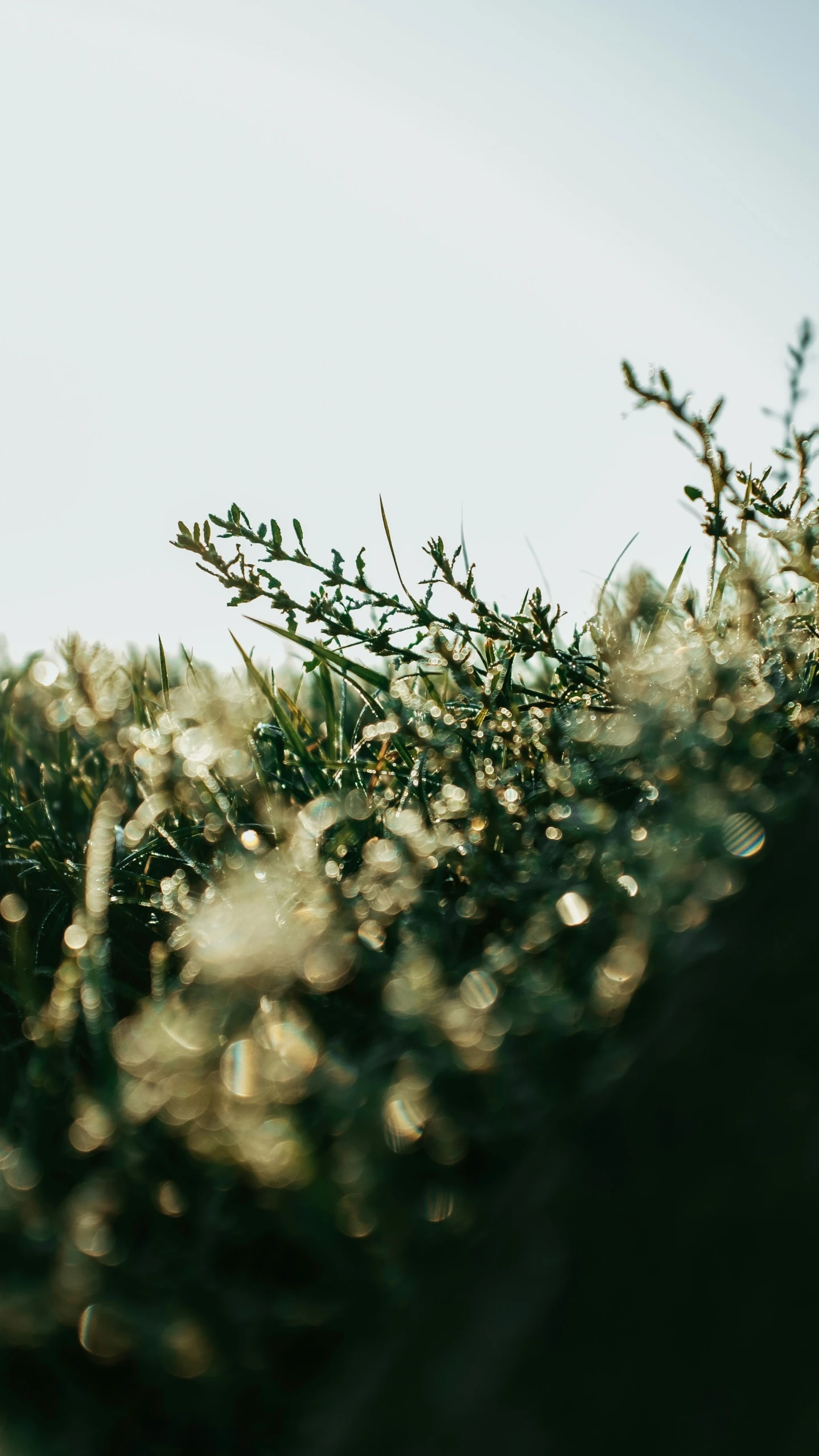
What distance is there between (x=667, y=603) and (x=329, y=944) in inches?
41.0

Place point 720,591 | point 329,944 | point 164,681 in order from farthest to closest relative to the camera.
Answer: point 164,681 → point 720,591 → point 329,944

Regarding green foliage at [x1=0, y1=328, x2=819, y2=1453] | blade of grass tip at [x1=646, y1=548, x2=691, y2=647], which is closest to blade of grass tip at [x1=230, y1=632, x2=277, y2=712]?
green foliage at [x1=0, y1=328, x2=819, y2=1453]

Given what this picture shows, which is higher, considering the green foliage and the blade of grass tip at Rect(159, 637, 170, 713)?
the blade of grass tip at Rect(159, 637, 170, 713)

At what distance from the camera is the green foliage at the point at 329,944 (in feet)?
2.47

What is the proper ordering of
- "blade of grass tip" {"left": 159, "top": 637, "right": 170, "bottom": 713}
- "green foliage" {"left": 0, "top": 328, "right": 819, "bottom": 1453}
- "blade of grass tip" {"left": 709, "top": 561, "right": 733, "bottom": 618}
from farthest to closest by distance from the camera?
"blade of grass tip" {"left": 159, "top": 637, "right": 170, "bottom": 713} → "blade of grass tip" {"left": 709, "top": 561, "right": 733, "bottom": 618} → "green foliage" {"left": 0, "top": 328, "right": 819, "bottom": 1453}

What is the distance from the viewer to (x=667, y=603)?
1.75 meters

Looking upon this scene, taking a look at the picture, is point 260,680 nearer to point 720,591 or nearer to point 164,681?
point 164,681

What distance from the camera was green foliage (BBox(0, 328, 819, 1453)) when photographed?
0.75 meters

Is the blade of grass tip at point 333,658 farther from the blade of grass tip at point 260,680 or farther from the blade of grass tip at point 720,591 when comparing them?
the blade of grass tip at point 720,591

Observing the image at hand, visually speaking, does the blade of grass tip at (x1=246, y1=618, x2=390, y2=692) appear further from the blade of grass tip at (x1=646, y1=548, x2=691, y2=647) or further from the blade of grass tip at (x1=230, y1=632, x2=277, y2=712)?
the blade of grass tip at (x1=646, y1=548, x2=691, y2=647)

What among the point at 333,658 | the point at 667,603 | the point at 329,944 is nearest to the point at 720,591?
the point at 667,603

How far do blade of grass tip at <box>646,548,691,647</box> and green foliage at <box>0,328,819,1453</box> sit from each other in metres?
0.01

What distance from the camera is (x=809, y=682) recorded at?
145 cm

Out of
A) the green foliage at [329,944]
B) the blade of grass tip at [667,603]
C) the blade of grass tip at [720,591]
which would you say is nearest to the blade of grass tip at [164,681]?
the green foliage at [329,944]
